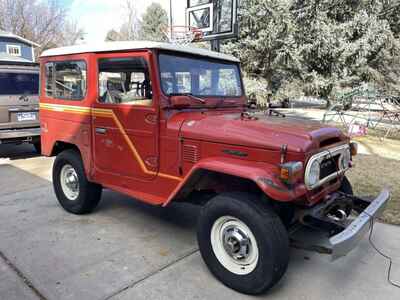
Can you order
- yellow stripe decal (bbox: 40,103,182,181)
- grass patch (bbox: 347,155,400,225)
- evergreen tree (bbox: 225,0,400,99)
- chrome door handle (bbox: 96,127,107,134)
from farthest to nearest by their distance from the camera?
1. evergreen tree (bbox: 225,0,400,99)
2. grass patch (bbox: 347,155,400,225)
3. chrome door handle (bbox: 96,127,107,134)
4. yellow stripe decal (bbox: 40,103,182,181)

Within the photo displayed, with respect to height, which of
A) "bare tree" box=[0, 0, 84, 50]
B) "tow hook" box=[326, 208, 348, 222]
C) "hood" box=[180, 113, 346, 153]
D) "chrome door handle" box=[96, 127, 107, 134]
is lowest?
"tow hook" box=[326, 208, 348, 222]

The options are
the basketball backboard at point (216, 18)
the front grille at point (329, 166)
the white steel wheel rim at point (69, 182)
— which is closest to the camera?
the front grille at point (329, 166)


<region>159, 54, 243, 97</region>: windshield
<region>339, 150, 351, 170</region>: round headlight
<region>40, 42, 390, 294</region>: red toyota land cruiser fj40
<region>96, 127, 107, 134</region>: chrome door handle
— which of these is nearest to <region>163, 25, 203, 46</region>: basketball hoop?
<region>159, 54, 243, 97</region>: windshield

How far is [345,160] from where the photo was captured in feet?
10.5

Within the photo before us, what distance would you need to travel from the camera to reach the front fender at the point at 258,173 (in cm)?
240

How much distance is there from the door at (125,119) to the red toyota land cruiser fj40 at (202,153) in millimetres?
11

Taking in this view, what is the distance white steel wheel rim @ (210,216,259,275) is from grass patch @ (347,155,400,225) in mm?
2404

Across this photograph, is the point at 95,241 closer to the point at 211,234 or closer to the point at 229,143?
the point at 211,234

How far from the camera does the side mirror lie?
3164 mm

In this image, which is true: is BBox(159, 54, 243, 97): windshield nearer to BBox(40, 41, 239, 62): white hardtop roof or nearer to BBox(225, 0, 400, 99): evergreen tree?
BBox(40, 41, 239, 62): white hardtop roof

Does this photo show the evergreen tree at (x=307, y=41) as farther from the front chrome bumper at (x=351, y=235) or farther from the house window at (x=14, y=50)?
the house window at (x=14, y=50)

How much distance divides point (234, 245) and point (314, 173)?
0.85 metres

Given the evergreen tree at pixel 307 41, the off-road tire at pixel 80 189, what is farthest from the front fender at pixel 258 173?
the evergreen tree at pixel 307 41

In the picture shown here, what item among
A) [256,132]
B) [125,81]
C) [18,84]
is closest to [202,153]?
[256,132]
